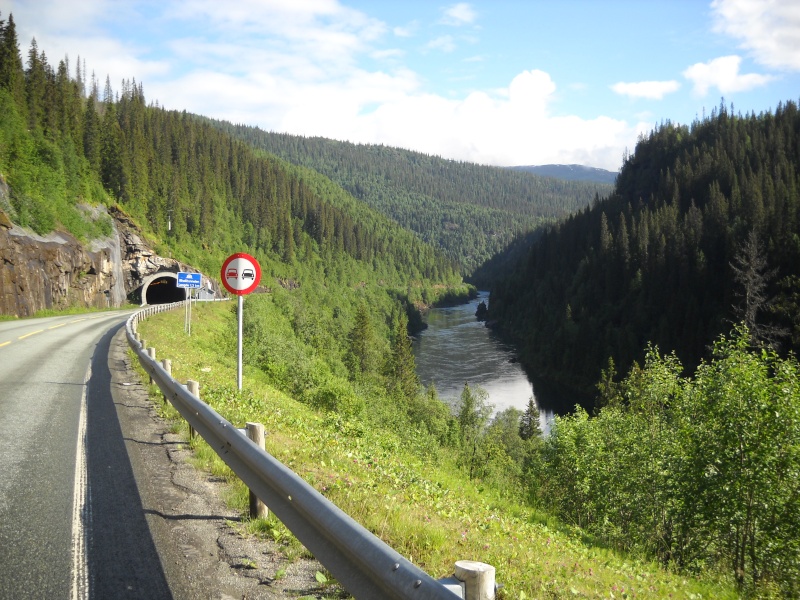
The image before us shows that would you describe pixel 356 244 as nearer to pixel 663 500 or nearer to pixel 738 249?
pixel 738 249

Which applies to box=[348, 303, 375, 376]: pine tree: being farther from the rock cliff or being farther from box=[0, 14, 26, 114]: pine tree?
box=[0, 14, 26, 114]: pine tree

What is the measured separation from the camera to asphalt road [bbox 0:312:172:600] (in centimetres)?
418

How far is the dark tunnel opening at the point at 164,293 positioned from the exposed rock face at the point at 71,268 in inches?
320

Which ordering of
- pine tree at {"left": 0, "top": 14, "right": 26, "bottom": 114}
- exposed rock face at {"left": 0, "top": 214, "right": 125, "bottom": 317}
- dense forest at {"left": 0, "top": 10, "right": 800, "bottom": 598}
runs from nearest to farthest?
dense forest at {"left": 0, "top": 10, "right": 800, "bottom": 598} < exposed rock face at {"left": 0, "top": 214, "right": 125, "bottom": 317} < pine tree at {"left": 0, "top": 14, "right": 26, "bottom": 114}

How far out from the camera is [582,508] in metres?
26.9

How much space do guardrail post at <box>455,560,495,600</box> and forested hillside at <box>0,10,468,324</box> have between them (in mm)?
49750

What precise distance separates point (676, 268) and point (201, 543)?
10875 cm

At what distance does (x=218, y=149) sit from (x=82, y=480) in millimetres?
152172

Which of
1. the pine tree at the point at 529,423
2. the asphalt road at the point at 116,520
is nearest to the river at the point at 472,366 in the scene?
the pine tree at the point at 529,423

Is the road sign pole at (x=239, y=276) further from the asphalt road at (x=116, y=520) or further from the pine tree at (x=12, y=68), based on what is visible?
the pine tree at (x=12, y=68)

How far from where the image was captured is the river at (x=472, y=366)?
72000 millimetres

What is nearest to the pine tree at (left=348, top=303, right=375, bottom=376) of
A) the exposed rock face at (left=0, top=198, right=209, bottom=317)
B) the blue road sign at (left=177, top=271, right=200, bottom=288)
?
the exposed rock face at (left=0, top=198, right=209, bottom=317)

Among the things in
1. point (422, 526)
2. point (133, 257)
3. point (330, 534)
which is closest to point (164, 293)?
point (133, 257)

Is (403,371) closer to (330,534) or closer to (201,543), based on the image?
(201,543)
